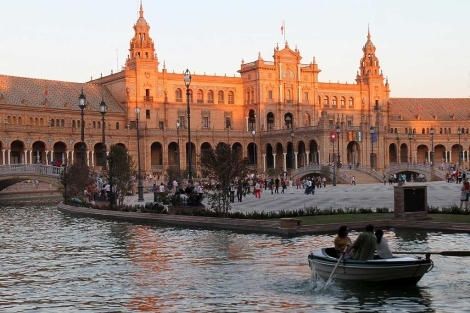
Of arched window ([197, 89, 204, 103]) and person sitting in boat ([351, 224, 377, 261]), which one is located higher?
arched window ([197, 89, 204, 103])

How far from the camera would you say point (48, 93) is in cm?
11388

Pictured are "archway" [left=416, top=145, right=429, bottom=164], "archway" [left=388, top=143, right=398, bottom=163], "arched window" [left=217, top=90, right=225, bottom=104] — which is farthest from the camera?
"archway" [left=416, top=145, right=429, bottom=164]

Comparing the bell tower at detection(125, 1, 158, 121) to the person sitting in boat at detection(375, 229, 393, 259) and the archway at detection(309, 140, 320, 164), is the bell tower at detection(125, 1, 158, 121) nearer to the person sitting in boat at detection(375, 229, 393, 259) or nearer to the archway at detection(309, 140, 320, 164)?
the archway at detection(309, 140, 320, 164)

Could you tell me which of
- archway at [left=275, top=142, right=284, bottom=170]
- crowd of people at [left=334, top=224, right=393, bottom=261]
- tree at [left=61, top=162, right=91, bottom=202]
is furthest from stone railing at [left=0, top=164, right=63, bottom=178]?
crowd of people at [left=334, top=224, right=393, bottom=261]

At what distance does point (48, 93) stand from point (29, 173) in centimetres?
4351

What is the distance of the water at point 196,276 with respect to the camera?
58.7ft

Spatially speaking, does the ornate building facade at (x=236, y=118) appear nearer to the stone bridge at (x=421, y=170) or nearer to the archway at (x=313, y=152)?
the archway at (x=313, y=152)

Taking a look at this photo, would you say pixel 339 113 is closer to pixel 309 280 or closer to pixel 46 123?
pixel 46 123

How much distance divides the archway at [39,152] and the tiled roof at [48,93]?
22.5 feet

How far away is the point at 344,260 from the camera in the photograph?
63.4ft

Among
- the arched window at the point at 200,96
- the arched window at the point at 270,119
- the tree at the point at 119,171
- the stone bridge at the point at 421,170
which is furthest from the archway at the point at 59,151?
the tree at the point at 119,171

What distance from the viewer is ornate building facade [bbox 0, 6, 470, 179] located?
349 ft

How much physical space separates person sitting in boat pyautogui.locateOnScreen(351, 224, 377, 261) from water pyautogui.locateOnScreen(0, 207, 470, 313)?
874 mm

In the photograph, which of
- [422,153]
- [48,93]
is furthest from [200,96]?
[422,153]
